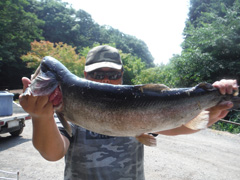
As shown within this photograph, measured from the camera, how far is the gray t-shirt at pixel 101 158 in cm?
229

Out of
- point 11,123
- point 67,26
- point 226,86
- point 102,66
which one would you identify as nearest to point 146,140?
point 226,86

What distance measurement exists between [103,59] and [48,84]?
3.41ft

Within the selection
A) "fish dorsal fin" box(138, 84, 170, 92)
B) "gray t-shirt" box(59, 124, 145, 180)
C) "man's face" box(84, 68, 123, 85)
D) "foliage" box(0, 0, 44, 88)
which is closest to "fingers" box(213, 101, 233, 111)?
"fish dorsal fin" box(138, 84, 170, 92)

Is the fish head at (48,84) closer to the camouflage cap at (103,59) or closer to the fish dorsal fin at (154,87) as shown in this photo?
the camouflage cap at (103,59)

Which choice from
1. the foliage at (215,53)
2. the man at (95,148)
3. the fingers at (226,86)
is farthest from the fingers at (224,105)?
the foliage at (215,53)

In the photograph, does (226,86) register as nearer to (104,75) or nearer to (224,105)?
(224,105)

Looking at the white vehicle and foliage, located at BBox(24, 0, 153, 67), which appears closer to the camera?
the white vehicle

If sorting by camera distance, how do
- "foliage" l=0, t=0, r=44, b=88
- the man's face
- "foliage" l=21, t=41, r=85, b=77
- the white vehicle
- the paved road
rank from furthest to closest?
1. "foliage" l=0, t=0, r=44, b=88
2. "foliage" l=21, t=41, r=85, b=77
3. the white vehicle
4. the paved road
5. the man's face

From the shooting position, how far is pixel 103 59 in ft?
9.16

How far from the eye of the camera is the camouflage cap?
106 inches

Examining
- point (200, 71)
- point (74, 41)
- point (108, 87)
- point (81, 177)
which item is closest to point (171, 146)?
point (81, 177)

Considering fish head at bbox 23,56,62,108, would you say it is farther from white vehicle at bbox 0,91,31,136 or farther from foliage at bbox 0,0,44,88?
Answer: foliage at bbox 0,0,44,88

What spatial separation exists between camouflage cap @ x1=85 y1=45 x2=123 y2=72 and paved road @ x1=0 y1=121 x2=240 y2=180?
3.71 metres

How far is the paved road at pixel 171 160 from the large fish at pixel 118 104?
3.87 meters
